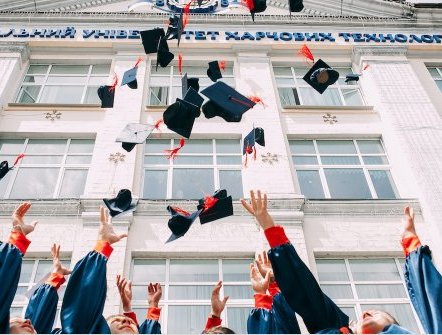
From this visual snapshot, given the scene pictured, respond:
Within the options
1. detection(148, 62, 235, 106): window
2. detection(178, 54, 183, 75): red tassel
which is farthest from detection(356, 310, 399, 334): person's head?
detection(178, 54, 183, 75): red tassel

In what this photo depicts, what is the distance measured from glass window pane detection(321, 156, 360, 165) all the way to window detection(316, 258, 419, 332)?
2.55 meters

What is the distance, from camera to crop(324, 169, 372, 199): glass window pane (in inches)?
382

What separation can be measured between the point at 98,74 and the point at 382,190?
7750 millimetres

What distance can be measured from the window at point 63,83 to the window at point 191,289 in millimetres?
5209

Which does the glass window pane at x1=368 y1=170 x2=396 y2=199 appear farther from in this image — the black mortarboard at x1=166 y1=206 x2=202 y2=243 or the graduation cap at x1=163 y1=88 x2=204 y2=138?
the graduation cap at x1=163 y1=88 x2=204 y2=138

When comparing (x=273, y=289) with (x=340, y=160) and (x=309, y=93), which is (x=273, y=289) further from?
(x=309, y=93)

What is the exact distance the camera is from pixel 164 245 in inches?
329

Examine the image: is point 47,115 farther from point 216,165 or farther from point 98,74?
point 216,165

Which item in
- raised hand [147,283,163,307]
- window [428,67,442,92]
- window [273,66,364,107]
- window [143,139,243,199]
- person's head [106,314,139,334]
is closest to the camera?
person's head [106,314,139,334]

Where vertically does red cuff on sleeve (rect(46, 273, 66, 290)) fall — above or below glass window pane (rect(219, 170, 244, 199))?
below

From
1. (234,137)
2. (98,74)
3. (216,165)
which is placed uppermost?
(98,74)

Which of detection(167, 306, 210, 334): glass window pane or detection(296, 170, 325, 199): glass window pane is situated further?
detection(296, 170, 325, 199): glass window pane

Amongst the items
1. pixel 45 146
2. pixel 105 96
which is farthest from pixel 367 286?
pixel 45 146

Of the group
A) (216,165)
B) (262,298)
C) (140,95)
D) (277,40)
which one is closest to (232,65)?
(277,40)
